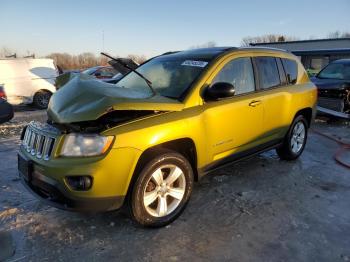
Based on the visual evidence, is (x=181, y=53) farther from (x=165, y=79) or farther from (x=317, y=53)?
(x=317, y=53)

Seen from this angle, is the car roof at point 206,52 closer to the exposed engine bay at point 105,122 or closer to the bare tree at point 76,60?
the exposed engine bay at point 105,122

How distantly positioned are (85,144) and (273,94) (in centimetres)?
295

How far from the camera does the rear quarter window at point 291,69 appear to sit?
5430mm

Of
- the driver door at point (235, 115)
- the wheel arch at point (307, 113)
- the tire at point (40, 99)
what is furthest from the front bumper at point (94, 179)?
the tire at point (40, 99)

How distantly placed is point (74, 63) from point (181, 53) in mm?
47924

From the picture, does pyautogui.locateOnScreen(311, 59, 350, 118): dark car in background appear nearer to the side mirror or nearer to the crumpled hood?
the side mirror

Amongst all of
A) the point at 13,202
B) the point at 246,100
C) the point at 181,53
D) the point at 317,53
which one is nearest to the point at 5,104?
the point at 13,202

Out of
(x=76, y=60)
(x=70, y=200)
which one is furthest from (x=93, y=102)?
(x=76, y=60)

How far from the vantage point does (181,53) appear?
476 centimetres

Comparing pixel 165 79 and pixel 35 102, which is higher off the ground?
pixel 165 79

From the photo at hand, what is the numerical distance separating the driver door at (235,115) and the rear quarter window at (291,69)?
106 cm

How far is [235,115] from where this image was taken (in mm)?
4199

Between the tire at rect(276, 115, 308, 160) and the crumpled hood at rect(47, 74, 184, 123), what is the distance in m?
2.60

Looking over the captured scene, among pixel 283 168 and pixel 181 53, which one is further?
pixel 283 168
